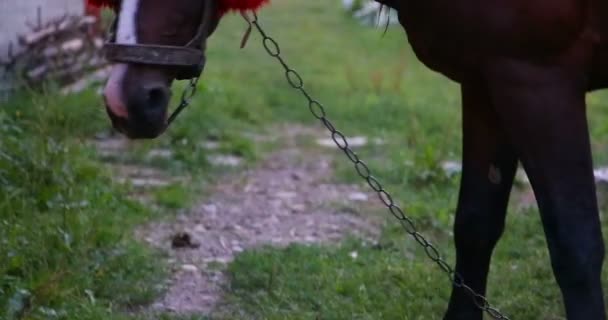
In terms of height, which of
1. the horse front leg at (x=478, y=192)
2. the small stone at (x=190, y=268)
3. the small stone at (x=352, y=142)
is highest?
the horse front leg at (x=478, y=192)

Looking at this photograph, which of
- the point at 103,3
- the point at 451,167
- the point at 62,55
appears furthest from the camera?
the point at 62,55

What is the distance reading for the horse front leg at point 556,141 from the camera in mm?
2943

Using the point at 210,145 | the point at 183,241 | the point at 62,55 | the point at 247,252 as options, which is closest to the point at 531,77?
the point at 247,252

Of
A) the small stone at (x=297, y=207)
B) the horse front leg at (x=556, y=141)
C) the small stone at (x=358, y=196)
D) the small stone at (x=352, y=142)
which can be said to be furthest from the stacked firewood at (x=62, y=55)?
the horse front leg at (x=556, y=141)

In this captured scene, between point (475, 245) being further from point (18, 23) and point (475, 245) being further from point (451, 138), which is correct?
point (18, 23)

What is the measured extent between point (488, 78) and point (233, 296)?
60.7 inches

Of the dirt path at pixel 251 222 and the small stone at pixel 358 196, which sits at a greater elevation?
the dirt path at pixel 251 222

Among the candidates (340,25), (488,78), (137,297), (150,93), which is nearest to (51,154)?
(137,297)

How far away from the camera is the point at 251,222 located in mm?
5195

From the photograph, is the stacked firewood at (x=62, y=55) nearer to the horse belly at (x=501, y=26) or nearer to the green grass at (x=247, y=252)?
the green grass at (x=247, y=252)

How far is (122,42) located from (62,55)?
4189 mm

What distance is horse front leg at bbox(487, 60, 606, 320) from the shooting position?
2.94 meters

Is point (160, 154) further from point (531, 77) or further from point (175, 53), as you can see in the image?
point (531, 77)

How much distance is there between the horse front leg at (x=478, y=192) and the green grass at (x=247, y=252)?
0.97 feet
